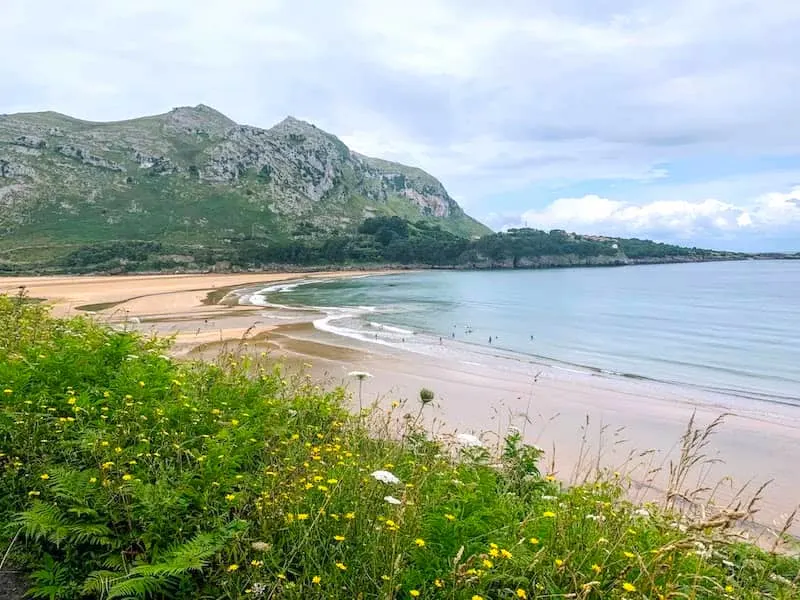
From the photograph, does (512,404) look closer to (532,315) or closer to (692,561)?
(692,561)

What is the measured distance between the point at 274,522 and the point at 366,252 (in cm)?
13150

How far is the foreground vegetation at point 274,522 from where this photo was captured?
312cm

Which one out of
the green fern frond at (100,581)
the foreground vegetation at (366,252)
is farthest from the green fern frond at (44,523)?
the foreground vegetation at (366,252)

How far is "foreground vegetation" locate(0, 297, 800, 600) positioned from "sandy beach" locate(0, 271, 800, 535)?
1252 mm

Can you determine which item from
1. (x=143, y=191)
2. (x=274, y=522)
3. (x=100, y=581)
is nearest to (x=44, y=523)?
(x=100, y=581)

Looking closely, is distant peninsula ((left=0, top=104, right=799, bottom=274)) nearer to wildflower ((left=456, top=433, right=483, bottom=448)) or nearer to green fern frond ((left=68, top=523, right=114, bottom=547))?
wildflower ((left=456, top=433, right=483, bottom=448))

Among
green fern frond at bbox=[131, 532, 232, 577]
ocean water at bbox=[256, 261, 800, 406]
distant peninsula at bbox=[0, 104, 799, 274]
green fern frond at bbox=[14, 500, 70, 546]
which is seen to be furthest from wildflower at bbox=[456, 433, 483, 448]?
distant peninsula at bbox=[0, 104, 799, 274]

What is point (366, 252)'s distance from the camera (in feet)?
440

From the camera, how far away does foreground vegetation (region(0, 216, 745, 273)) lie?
3910 inches

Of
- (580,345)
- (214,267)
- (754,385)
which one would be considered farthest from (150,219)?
(754,385)

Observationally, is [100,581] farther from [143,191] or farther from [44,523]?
[143,191]

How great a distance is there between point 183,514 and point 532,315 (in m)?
40.6

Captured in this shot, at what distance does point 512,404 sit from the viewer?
47.4ft

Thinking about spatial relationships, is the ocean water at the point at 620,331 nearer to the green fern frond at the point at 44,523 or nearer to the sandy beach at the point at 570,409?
the sandy beach at the point at 570,409
